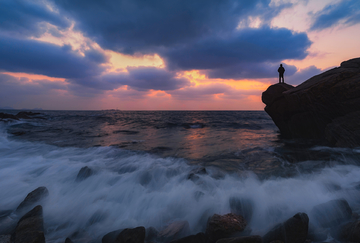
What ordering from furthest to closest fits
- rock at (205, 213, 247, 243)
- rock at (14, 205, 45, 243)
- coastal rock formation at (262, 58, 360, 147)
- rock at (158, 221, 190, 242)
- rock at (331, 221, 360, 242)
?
coastal rock formation at (262, 58, 360, 147) → rock at (158, 221, 190, 242) → rock at (205, 213, 247, 243) → rock at (14, 205, 45, 243) → rock at (331, 221, 360, 242)

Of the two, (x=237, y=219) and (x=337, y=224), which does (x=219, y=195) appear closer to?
(x=237, y=219)

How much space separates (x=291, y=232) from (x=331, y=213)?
4.07ft

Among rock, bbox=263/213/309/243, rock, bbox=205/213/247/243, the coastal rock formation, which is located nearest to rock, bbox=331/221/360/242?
rock, bbox=263/213/309/243

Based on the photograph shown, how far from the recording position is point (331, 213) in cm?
303

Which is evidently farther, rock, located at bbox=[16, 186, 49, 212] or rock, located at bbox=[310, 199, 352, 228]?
rock, located at bbox=[16, 186, 49, 212]

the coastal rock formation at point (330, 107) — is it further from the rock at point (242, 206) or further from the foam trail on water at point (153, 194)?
the rock at point (242, 206)

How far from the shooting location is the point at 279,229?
253 centimetres

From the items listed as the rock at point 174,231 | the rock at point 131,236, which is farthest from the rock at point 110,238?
the rock at point 174,231

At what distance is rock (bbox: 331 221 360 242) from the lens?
231 cm

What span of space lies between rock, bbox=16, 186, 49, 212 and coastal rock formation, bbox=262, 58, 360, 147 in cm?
981

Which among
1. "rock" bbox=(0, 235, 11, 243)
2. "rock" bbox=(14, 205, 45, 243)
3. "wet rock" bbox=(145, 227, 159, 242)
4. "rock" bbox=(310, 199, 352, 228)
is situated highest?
"rock" bbox=(310, 199, 352, 228)

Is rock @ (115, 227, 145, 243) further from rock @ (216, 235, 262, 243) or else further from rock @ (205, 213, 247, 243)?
rock @ (216, 235, 262, 243)

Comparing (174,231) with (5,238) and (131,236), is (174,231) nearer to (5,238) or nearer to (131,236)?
(131,236)

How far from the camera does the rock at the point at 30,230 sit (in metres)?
2.42
